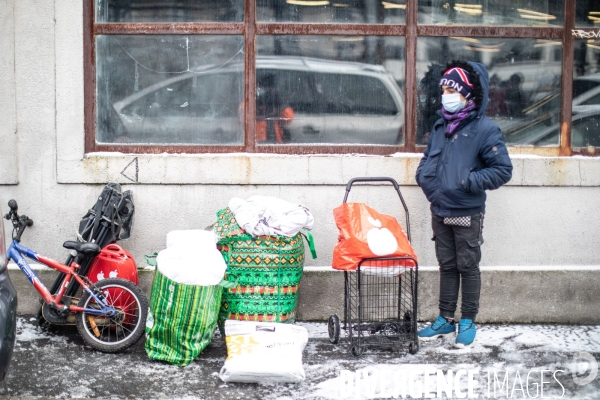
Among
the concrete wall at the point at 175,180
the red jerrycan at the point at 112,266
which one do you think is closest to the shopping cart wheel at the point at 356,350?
the concrete wall at the point at 175,180

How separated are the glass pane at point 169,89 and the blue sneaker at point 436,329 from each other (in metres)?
2.23

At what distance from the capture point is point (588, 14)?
6789mm

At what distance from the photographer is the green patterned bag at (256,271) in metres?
5.91

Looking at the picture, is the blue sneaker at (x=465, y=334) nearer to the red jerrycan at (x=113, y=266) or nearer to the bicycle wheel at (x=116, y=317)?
the bicycle wheel at (x=116, y=317)

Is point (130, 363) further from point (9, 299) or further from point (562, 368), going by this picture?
point (562, 368)

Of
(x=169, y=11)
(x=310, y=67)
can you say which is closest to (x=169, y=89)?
(x=169, y=11)

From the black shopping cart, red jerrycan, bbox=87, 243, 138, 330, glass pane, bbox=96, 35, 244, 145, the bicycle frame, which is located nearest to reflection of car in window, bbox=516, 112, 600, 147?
the black shopping cart

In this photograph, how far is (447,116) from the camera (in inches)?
234

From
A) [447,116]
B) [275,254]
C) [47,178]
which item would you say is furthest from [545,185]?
[47,178]

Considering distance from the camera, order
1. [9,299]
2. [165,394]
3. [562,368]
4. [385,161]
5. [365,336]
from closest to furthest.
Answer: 1. [9,299]
2. [165,394]
3. [562,368]
4. [365,336]
5. [385,161]

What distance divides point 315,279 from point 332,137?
1.22 m

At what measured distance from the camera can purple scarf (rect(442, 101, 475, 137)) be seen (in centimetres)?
586

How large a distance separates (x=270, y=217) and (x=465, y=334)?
1.73m

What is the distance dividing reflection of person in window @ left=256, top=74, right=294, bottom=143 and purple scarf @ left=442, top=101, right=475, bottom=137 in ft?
4.73
